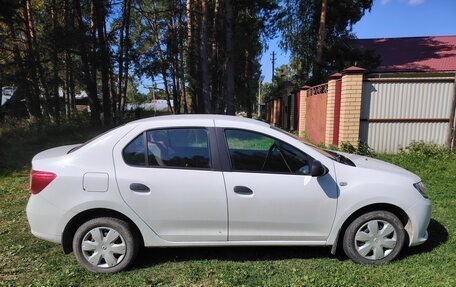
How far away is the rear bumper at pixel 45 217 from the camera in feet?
12.0

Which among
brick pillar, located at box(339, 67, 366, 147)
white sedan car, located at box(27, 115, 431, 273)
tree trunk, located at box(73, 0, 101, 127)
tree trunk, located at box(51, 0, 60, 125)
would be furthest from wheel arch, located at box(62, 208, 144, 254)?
tree trunk, located at box(51, 0, 60, 125)

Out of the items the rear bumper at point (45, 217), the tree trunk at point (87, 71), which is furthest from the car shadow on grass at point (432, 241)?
the tree trunk at point (87, 71)

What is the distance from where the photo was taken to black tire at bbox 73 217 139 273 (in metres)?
3.70

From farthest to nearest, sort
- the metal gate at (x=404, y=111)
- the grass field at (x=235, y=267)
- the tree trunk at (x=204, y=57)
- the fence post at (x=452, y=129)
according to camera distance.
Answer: the tree trunk at (x=204, y=57), the metal gate at (x=404, y=111), the fence post at (x=452, y=129), the grass field at (x=235, y=267)

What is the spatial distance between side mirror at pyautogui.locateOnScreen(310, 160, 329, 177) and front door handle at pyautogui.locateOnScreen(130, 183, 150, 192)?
64.9 inches

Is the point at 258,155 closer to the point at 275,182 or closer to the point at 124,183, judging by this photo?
the point at 275,182

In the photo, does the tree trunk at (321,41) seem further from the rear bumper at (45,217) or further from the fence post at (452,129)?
the rear bumper at (45,217)

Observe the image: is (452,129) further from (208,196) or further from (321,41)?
(321,41)

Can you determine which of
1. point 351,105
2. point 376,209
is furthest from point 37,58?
point 376,209

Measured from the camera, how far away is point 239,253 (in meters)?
4.24

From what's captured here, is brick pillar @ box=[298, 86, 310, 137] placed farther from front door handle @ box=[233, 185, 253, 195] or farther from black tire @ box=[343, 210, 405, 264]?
front door handle @ box=[233, 185, 253, 195]

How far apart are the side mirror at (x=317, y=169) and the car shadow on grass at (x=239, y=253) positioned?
1.06 m

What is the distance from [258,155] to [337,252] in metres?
1.48

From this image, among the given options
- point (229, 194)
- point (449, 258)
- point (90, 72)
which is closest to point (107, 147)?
point (229, 194)
